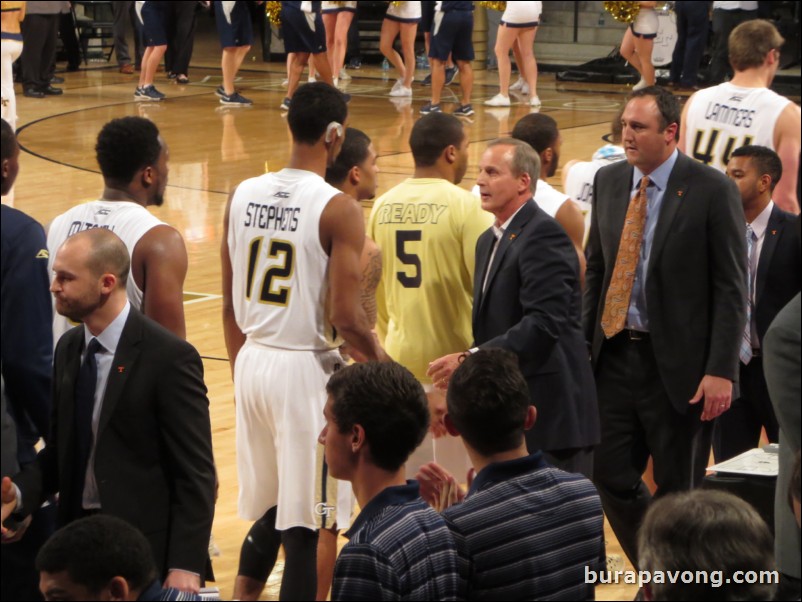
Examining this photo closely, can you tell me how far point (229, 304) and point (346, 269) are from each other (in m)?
0.63

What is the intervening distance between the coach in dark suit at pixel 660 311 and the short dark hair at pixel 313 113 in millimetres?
1090

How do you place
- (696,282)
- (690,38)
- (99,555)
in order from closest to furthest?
(99,555) → (696,282) → (690,38)

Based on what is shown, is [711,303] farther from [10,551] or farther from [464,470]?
[10,551]

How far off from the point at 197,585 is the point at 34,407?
728mm

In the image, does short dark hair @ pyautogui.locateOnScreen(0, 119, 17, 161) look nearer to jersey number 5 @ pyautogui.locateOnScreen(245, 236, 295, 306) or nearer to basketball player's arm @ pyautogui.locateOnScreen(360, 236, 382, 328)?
jersey number 5 @ pyautogui.locateOnScreen(245, 236, 295, 306)

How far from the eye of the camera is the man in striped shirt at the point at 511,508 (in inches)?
126

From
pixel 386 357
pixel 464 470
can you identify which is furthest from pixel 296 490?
pixel 464 470

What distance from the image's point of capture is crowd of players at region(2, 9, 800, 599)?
130 inches

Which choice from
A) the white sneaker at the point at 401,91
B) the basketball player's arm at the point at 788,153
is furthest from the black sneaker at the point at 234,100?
the basketball player's arm at the point at 788,153

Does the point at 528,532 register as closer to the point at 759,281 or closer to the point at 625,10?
the point at 759,281

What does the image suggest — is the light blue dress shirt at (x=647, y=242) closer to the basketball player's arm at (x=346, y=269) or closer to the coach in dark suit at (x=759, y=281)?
the coach in dark suit at (x=759, y=281)

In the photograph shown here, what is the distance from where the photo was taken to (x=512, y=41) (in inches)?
698

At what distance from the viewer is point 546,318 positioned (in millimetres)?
4828

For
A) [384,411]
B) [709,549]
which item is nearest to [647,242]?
[384,411]
